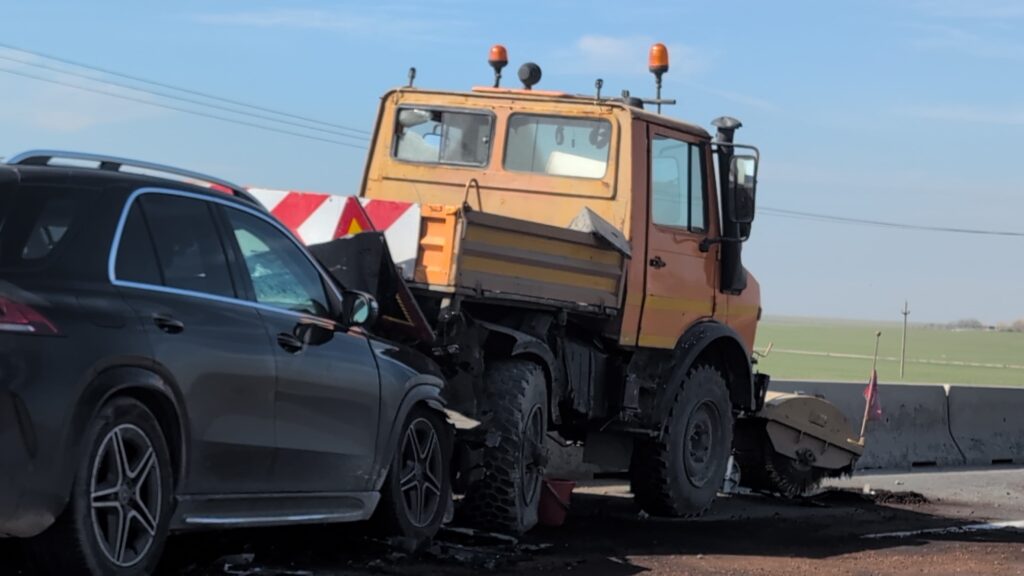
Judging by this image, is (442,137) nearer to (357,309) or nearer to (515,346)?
(515,346)

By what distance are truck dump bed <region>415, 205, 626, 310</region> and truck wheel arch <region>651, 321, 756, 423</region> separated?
100 cm

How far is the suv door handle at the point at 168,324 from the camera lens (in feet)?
22.2

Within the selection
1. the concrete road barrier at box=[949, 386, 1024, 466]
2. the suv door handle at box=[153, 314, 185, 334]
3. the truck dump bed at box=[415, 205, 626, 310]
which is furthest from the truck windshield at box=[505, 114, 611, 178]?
the concrete road barrier at box=[949, 386, 1024, 466]

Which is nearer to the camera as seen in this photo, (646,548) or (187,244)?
(187,244)

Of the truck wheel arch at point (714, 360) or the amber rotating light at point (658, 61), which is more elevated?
the amber rotating light at point (658, 61)

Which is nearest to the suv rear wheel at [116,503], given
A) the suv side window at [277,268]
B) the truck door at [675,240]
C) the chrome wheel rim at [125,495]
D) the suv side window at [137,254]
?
the chrome wheel rim at [125,495]

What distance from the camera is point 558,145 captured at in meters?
12.2

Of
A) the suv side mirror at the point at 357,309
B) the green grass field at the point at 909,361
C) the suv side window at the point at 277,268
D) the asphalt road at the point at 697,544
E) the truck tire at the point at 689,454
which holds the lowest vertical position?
the green grass field at the point at 909,361

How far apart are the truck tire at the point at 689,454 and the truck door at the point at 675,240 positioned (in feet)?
1.74

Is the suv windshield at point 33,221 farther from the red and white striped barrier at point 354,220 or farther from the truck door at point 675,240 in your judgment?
the truck door at point 675,240

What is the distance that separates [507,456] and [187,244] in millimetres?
3356

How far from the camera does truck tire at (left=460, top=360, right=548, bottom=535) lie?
1009cm

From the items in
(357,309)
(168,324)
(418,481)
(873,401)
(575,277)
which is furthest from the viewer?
(873,401)

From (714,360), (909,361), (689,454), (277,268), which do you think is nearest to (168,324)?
(277,268)
